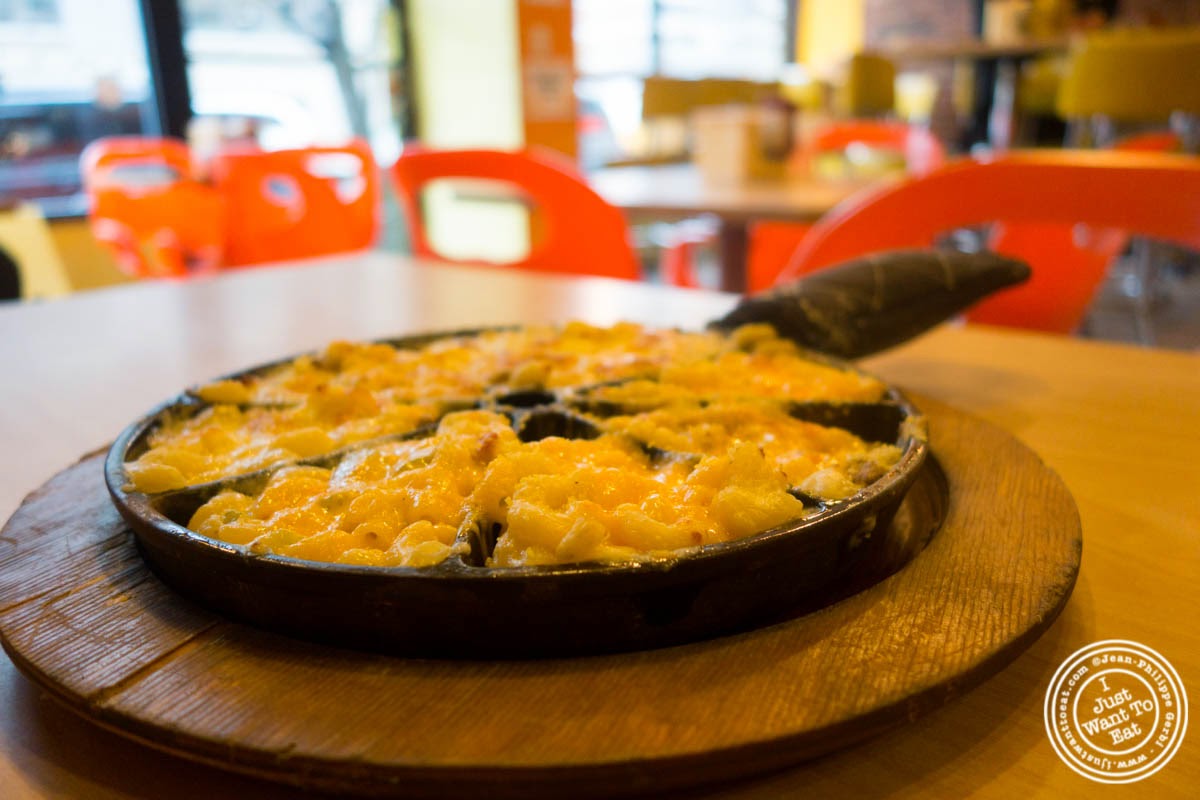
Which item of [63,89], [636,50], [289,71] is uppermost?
[636,50]

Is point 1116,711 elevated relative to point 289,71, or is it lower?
lower

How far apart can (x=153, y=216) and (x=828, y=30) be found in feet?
31.1

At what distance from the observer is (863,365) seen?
1.37 m

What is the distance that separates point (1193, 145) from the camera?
5500 millimetres

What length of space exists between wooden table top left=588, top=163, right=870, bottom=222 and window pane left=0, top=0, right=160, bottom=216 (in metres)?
3.30

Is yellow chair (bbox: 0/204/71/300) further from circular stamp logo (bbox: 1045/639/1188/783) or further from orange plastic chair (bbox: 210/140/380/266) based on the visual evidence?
circular stamp logo (bbox: 1045/639/1188/783)

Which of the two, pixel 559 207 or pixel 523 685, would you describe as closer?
pixel 523 685

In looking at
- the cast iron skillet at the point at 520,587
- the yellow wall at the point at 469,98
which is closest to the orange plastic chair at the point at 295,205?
the yellow wall at the point at 469,98

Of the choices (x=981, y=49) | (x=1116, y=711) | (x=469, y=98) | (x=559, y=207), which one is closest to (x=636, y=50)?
(x=469, y=98)

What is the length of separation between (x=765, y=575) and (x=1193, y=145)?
6.26m

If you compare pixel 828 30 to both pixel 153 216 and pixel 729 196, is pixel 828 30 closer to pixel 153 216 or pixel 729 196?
pixel 153 216

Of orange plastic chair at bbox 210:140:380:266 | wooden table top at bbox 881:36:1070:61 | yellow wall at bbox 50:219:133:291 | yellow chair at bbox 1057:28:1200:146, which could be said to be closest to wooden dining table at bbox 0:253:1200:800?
orange plastic chair at bbox 210:140:380:266

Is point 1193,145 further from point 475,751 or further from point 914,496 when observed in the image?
point 475,751

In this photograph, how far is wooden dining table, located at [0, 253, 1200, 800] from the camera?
509 millimetres
